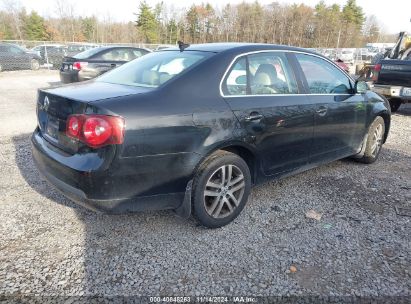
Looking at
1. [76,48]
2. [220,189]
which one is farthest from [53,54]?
[220,189]

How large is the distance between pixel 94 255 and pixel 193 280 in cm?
85

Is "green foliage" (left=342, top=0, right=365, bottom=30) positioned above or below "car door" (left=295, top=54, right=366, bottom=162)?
above

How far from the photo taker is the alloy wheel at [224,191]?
3174 millimetres

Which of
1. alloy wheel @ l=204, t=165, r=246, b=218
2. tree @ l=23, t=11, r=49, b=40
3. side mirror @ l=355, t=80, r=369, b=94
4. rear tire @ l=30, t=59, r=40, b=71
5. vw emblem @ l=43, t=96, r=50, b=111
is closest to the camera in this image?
vw emblem @ l=43, t=96, r=50, b=111

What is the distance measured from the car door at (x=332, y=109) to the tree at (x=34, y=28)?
5381cm

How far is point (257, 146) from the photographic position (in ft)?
11.0

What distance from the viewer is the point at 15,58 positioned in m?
19.7

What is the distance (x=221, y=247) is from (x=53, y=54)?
23.3 metres

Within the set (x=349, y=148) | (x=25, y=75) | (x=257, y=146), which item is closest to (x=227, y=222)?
(x=257, y=146)

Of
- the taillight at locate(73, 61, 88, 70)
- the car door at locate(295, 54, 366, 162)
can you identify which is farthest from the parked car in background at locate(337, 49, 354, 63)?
the car door at locate(295, 54, 366, 162)

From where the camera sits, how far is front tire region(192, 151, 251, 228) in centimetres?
304

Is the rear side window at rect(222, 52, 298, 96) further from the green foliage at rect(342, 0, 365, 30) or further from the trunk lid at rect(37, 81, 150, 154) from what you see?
the green foliage at rect(342, 0, 365, 30)

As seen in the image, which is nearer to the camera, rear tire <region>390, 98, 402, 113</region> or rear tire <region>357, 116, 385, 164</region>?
rear tire <region>357, 116, 385, 164</region>

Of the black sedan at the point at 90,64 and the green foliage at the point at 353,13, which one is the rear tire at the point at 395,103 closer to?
the black sedan at the point at 90,64
